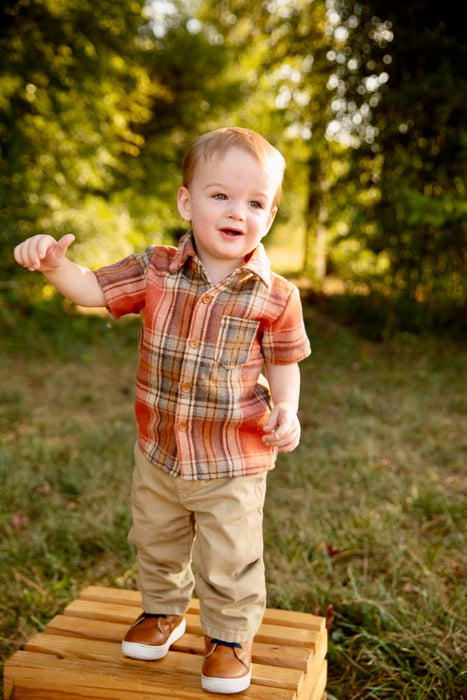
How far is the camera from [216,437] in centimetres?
182

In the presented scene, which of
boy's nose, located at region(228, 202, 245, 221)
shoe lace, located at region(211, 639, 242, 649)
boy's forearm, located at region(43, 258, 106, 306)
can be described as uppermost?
boy's nose, located at region(228, 202, 245, 221)

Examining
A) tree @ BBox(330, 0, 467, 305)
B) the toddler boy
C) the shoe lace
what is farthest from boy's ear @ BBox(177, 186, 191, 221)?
tree @ BBox(330, 0, 467, 305)

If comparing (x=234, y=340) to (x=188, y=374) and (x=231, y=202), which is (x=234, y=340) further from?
(x=231, y=202)

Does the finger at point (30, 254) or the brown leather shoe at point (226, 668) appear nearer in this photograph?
the finger at point (30, 254)

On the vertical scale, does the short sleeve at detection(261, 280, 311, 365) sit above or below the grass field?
above

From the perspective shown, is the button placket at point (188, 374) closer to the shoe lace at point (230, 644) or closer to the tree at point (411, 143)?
the shoe lace at point (230, 644)

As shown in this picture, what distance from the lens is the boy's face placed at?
1.71m

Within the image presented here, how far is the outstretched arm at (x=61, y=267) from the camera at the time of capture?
168cm

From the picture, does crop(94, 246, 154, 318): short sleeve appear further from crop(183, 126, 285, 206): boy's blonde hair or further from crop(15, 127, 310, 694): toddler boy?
crop(183, 126, 285, 206): boy's blonde hair

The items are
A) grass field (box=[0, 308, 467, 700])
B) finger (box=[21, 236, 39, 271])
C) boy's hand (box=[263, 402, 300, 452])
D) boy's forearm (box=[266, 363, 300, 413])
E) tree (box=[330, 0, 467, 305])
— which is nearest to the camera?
finger (box=[21, 236, 39, 271])

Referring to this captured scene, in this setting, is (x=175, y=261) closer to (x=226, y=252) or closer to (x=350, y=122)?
(x=226, y=252)

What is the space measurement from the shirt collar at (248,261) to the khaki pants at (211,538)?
53 cm

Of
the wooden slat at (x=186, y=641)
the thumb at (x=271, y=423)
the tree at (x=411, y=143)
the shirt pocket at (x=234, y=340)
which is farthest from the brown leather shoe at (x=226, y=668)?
the tree at (x=411, y=143)

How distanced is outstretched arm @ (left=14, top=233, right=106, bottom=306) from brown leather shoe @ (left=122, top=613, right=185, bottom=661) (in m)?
0.92
